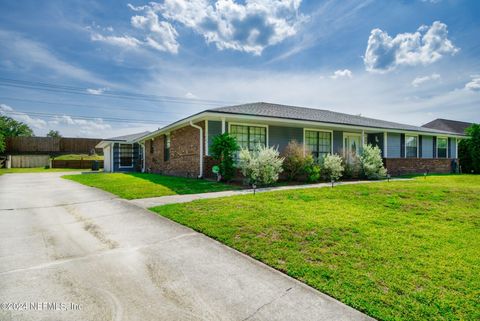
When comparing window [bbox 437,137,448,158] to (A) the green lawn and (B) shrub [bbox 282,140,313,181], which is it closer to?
(B) shrub [bbox 282,140,313,181]

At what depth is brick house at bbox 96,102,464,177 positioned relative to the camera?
11438 mm

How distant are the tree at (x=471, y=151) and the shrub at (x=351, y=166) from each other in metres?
11.7

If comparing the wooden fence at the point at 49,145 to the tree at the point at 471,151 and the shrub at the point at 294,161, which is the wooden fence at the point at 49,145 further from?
the tree at the point at 471,151

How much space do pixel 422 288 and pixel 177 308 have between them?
246 centimetres

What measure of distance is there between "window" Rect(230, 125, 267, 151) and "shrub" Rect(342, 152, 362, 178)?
4.16 meters

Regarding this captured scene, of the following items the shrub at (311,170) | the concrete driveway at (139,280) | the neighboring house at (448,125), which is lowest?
the concrete driveway at (139,280)

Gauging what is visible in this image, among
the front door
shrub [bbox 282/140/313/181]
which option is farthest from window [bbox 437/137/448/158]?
shrub [bbox 282/140/313/181]

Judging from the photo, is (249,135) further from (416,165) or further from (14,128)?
(14,128)

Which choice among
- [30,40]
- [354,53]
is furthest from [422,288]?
[30,40]

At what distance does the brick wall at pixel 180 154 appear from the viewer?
1210 centimetres

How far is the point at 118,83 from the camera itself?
2245 centimetres

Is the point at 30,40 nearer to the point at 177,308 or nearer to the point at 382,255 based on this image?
the point at 177,308

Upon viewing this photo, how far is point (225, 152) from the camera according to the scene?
1013cm

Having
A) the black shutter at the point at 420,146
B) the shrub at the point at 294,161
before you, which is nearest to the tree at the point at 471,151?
the black shutter at the point at 420,146
